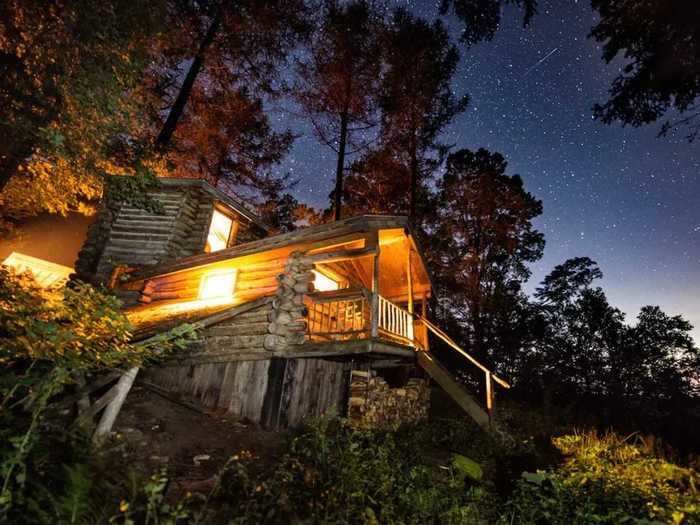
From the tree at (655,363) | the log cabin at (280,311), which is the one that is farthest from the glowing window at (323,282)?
the tree at (655,363)

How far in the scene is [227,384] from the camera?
8.16 meters

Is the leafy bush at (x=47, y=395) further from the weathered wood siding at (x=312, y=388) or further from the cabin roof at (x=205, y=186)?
the cabin roof at (x=205, y=186)

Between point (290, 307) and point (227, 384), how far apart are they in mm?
2284

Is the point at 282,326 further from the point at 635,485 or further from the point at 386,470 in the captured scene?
the point at 635,485

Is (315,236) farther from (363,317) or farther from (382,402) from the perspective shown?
(382,402)

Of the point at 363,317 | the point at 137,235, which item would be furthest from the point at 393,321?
the point at 137,235

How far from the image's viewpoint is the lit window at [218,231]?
16.0 meters

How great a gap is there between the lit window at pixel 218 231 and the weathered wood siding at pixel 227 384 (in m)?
7.97

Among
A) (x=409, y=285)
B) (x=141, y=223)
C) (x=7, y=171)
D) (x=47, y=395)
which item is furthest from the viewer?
(x=141, y=223)

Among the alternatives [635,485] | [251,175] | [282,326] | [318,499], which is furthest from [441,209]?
[318,499]

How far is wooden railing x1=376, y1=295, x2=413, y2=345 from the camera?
9047 millimetres

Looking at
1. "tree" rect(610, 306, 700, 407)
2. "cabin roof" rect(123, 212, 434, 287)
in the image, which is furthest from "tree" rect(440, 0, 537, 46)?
"tree" rect(610, 306, 700, 407)

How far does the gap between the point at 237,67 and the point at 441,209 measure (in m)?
14.4

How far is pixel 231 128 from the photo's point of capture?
22.4 metres
